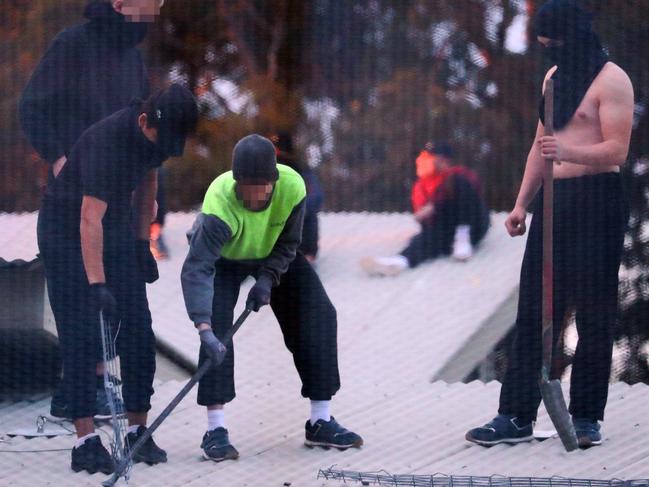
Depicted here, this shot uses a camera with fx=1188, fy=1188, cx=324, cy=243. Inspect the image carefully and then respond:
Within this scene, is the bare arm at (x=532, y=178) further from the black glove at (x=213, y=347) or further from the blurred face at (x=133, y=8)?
the blurred face at (x=133, y=8)

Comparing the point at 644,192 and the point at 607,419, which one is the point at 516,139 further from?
the point at 607,419

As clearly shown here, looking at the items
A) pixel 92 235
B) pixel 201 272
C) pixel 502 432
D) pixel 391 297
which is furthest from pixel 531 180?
pixel 391 297

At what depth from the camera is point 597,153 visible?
2553 millimetres

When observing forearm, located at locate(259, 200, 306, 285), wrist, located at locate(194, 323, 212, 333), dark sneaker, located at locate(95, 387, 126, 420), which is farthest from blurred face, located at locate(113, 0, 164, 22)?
dark sneaker, located at locate(95, 387, 126, 420)

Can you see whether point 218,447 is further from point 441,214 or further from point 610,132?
point 441,214

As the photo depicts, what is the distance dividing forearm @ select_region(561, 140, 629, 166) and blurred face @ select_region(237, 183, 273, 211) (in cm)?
64

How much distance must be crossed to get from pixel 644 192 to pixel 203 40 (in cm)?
162

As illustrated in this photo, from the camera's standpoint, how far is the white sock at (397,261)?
4.04 m

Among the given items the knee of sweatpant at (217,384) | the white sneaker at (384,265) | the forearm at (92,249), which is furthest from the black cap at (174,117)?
the white sneaker at (384,265)

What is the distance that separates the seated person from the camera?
407 centimetres

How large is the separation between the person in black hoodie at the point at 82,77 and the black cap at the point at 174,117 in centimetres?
31

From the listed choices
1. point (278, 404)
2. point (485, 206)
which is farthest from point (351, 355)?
point (485, 206)

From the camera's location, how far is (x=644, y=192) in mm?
4039

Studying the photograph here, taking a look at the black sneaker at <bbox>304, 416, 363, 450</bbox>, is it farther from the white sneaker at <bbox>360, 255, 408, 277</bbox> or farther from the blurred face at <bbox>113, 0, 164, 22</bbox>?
the white sneaker at <bbox>360, 255, 408, 277</bbox>
